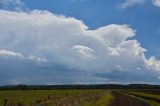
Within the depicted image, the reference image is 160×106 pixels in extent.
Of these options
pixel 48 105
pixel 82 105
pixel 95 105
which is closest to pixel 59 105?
pixel 48 105

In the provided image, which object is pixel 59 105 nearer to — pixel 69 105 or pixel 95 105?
pixel 69 105

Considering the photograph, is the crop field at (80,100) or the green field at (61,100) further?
the crop field at (80,100)

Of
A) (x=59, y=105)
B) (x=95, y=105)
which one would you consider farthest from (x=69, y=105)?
(x=95, y=105)

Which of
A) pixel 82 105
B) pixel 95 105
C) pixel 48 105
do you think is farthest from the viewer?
pixel 95 105

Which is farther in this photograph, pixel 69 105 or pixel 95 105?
pixel 95 105

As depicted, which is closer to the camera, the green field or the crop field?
the green field

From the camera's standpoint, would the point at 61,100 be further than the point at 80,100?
No

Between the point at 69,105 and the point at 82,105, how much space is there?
279 cm

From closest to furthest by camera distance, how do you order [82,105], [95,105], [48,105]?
[48,105]
[82,105]
[95,105]

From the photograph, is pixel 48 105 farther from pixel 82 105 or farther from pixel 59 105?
pixel 82 105

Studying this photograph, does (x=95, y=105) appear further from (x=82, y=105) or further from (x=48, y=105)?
(x=48, y=105)

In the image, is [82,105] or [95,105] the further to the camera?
[95,105]

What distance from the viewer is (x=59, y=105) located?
38688 millimetres

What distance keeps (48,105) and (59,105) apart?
1122mm
